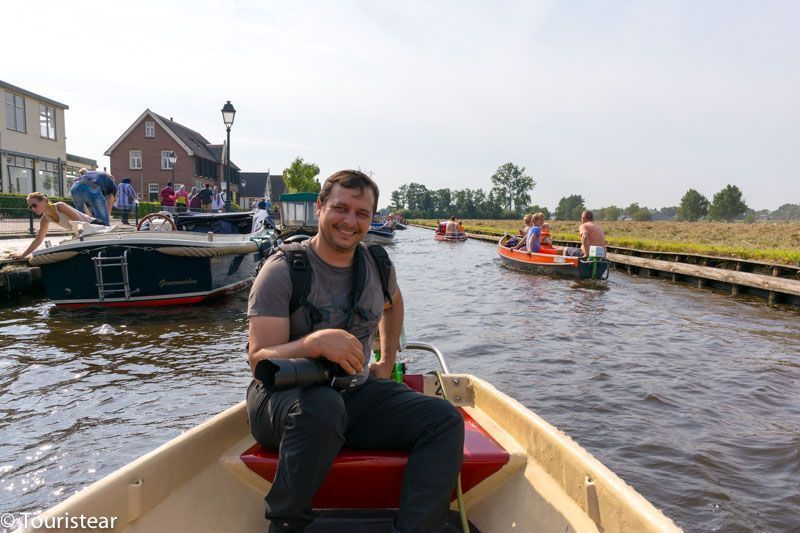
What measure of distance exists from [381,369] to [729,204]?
477 ft

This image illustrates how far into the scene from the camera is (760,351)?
8.37 m

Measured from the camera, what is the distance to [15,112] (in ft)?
93.1

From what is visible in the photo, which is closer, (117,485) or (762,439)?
(117,485)

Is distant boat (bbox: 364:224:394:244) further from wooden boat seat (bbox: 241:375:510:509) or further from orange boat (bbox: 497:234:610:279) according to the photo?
wooden boat seat (bbox: 241:375:510:509)

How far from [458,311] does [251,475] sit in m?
9.34

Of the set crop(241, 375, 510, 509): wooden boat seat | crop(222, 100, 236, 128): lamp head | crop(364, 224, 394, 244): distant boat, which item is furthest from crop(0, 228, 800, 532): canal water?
crop(364, 224, 394, 244): distant boat

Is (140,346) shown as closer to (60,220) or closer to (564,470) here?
(60,220)

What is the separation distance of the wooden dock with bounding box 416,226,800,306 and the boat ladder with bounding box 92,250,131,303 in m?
13.3

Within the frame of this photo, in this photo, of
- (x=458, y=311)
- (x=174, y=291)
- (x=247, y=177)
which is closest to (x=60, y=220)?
(x=174, y=291)

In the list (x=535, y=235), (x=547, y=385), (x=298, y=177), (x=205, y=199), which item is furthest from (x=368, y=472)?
(x=298, y=177)

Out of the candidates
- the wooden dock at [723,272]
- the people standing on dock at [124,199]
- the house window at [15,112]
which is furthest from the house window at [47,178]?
the wooden dock at [723,272]

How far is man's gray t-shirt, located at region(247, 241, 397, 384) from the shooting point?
96.6 inches

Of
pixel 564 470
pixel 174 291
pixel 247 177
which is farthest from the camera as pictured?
pixel 247 177

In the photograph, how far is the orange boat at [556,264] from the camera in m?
16.4
